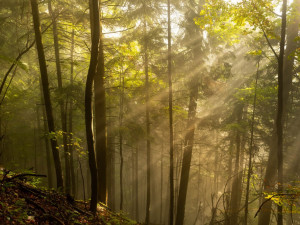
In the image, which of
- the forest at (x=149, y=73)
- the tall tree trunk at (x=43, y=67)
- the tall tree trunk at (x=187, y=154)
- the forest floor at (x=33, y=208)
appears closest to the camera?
the forest floor at (x=33, y=208)

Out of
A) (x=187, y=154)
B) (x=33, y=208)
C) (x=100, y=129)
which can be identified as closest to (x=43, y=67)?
(x=100, y=129)

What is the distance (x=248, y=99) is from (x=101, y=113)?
9485 mm

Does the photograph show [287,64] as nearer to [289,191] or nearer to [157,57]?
[157,57]

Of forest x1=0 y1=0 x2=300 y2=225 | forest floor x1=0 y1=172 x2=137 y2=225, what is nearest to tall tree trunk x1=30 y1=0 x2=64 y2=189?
forest x1=0 y1=0 x2=300 y2=225

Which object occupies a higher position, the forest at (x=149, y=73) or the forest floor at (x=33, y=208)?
the forest at (x=149, y=73)

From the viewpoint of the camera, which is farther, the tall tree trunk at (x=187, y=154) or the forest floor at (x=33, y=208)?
the tall tree trunk at (x=187, y=154)

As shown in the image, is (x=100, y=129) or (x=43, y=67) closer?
(x=43, y=67)

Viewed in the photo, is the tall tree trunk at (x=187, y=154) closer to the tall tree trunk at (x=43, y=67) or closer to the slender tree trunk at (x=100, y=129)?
the slender tree trunk at (x=100, y=129)

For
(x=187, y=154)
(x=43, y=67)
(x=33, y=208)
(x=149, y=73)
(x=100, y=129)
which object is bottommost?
(x=33, y=208)

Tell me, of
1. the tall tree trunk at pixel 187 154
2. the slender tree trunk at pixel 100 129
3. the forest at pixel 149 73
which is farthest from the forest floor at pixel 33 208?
the tall tree trunk at pixel 187 154

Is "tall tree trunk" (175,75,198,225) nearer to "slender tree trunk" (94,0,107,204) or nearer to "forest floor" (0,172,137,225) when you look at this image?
"slender tree trunk" (94,0,107,204)

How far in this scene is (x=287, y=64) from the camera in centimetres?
1118

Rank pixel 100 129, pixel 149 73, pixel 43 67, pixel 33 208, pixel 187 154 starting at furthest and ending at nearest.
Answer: pixel 149 73
pixel 187 154
pixel 100 129
pixel 43 67
pixel 33 208

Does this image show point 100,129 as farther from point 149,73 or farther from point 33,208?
point 149,73
